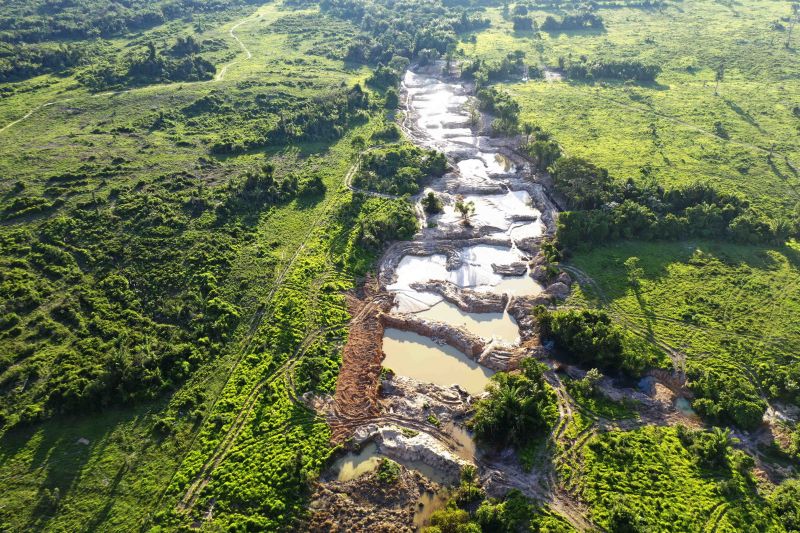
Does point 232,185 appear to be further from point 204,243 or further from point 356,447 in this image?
point 356,447

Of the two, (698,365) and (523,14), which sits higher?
(523,14)

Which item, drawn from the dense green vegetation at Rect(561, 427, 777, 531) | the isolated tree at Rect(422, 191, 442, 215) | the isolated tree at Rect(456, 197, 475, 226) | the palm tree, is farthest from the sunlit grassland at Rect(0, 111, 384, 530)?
the palm tree

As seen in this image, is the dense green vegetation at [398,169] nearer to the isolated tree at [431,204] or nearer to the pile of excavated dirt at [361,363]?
the isolated tree at [431,204]

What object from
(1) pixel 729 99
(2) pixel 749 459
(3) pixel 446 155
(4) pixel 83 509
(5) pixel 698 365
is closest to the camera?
(4) pixel 83 509

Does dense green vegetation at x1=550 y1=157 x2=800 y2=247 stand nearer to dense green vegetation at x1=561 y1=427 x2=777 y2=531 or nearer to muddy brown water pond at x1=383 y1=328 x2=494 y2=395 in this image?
muddy brown water pond at x1=383 y1=328 x2=494 y2=395

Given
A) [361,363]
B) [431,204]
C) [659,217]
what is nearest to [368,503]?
[361,363]

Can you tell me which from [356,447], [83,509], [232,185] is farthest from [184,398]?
[232,185]
